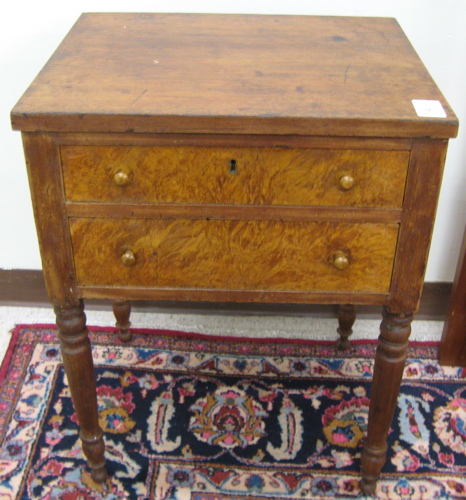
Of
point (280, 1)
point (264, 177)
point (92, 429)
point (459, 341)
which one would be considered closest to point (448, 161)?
point (459, 341)

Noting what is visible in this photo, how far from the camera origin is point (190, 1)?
1678 millimetres

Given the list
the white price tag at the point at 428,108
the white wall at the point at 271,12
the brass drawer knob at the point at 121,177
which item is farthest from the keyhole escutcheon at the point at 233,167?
the white wall at the point at 271,12

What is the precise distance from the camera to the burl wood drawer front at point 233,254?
120 cm

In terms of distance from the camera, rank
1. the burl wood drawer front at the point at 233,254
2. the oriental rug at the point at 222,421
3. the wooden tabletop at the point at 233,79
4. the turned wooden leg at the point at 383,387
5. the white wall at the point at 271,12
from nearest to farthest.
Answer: the wooden tabletop at the point at 233,79, the burl wood drawer front at the point at 233,254, the turned wooden leg at the point at 383,387, the oriental rug at the point at 222,421, the white wall at the point at 271,12

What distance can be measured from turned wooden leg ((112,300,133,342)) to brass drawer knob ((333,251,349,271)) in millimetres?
825

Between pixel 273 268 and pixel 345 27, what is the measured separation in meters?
0.58

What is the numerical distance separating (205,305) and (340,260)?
89cm

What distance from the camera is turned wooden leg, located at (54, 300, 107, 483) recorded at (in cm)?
131

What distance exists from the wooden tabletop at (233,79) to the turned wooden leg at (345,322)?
0.74 m

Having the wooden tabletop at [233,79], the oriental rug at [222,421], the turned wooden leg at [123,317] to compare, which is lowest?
the oriental rug at [222,421]

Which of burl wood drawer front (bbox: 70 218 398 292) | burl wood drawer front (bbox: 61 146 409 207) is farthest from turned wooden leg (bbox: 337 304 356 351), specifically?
burl wood drawer front (bbox: 61 146 409 207)

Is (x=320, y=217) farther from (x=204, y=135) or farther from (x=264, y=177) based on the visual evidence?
(x=204, y=135)

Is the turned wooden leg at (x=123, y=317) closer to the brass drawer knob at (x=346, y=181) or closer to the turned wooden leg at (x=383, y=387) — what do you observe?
the turned wooden leg at (x=383, y=387)

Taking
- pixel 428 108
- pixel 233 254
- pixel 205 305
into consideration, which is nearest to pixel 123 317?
pixel 205 305
